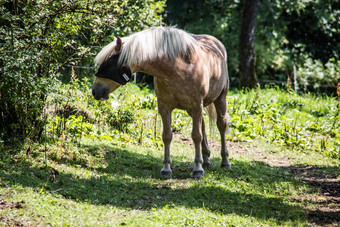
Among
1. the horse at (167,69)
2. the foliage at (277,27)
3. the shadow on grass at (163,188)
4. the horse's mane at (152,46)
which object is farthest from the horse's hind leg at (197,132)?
the foliage at (277,27)

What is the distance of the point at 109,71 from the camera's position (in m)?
5.46

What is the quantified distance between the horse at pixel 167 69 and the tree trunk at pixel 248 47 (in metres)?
9.53

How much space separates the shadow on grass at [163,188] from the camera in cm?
491

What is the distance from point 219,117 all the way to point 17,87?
3780mm

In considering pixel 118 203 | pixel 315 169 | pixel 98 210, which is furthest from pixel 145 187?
pixel 315 169

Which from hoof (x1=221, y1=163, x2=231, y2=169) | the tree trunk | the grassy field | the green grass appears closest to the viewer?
the green grass

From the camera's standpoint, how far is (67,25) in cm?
616

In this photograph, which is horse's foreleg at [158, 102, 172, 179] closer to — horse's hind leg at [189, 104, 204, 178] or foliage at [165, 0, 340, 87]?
horse's hind leg at [189, 104, 204, 178]

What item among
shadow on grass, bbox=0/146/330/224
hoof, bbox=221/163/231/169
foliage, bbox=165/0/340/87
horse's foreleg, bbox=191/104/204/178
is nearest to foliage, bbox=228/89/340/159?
hoof, bbox=221/163/231/169

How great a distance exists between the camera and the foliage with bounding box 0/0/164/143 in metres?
5.33

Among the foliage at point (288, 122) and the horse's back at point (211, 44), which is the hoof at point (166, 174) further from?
the foliage at point (288, 122)

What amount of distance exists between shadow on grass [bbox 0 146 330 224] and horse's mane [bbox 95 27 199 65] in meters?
1.72

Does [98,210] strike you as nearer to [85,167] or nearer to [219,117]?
[85,167]

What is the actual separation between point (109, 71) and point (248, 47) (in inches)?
469
